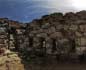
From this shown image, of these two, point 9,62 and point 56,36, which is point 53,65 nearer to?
point 56,36

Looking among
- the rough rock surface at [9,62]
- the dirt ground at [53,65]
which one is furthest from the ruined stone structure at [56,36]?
the rough rock surface at [9,62]

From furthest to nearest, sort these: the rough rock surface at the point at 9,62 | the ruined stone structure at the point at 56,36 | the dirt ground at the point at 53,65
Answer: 1. the ruined stone structure at the point at 56,36
2. the dirt ground at the point at 53,65
3. the rough rock surface at the point at 9,62

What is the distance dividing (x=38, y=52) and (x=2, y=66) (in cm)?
1436

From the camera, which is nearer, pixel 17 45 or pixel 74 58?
pixel 74 58

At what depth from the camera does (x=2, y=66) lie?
7098mm

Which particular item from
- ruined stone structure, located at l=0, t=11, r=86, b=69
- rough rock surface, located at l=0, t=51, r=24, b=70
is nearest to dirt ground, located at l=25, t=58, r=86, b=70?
ruined stone structure, located at l=0, t=11, r=86, b=69

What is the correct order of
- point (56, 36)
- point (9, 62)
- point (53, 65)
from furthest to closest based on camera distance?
point (56, 36), point (53, 65), point (9, 62)

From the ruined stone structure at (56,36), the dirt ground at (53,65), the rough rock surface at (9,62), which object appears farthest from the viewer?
the ruined stone structure at (56,36)

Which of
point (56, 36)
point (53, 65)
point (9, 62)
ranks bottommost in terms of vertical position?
point (53, 65)

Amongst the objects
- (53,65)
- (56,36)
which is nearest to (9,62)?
(53,65)

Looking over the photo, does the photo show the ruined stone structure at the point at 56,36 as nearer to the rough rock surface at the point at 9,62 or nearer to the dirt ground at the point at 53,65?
the dirt ground at the point at 53,65

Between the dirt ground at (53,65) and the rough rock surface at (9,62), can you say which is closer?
the rough rock surface at (9,62)

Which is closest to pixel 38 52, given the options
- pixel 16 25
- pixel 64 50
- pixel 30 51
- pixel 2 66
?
pixel 30 51

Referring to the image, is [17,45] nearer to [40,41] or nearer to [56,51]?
[40,41]
